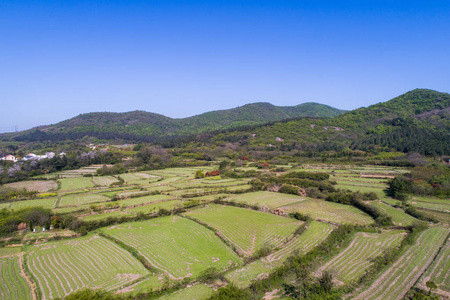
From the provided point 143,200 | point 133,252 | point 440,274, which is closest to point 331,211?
point 440,274

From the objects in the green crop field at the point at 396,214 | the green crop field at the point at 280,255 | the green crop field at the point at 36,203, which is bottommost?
the green crop field at the point at 280,255

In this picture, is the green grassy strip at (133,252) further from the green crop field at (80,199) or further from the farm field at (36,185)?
the farm field at (36,185)

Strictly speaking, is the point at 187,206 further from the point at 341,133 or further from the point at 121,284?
the point at 341,133

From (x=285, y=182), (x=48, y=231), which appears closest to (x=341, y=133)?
(x=285, y=182)

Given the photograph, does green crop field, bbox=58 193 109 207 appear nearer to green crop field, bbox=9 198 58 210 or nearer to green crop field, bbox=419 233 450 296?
green crop field, bbox=9 198 58 210

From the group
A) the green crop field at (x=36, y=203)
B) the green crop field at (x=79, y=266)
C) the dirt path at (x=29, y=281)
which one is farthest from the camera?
the green crop field at (x=36, y=203)

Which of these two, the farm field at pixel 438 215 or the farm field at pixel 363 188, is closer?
the farm field at pixel 438 215

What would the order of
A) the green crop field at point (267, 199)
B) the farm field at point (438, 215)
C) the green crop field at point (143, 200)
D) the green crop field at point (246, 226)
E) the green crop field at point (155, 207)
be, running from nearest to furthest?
the green crop field at point (246, 226) → the farm field at point (438, 215) → the green crop field at point (155, 207) → the green crop field at point (143, 200) → the green crop field at point (267, 199)

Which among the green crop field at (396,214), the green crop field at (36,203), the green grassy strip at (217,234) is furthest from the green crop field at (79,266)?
the green crop field at (396,214)
